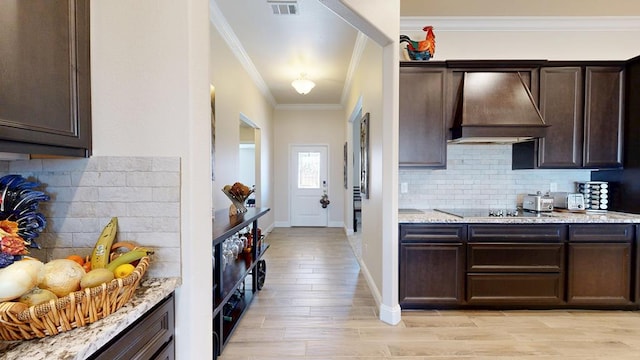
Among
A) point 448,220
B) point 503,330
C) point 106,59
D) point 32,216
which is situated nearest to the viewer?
point 32,216

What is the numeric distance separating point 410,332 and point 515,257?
1.24 meters

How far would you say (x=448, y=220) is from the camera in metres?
2.75

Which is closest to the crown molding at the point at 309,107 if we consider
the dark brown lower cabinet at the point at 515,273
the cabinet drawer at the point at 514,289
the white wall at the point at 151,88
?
the dark brown lower cabinet at the point at 515,273

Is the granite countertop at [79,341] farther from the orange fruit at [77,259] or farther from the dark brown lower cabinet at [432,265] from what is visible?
the dark brown lower cabinet at [432,265]

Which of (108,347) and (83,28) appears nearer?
(108,347)

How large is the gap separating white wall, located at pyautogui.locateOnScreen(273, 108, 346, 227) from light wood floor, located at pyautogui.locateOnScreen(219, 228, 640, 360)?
4216mm

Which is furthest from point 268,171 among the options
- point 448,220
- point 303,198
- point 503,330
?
point 503,330

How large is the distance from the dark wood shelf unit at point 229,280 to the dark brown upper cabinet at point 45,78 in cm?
95

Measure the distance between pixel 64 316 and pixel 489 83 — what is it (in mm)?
3416

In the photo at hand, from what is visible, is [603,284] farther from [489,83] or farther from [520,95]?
[489,83]

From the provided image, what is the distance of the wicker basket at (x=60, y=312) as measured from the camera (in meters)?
0.75

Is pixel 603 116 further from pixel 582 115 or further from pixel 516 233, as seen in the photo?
pixel 516 233

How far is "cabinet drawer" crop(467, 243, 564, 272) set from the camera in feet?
9.12

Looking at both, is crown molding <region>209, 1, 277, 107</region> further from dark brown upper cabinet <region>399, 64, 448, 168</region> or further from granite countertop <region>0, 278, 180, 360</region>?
granite countertop <region>0, 278, 180, 360</region>
